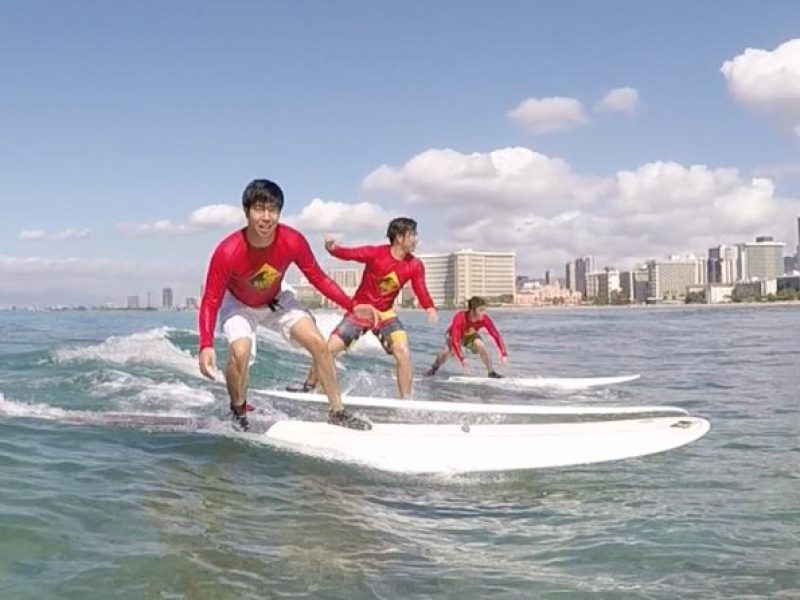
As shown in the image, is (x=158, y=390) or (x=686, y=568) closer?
(x=686, y=568)

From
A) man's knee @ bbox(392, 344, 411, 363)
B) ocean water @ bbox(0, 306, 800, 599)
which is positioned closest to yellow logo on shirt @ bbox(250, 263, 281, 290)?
ocean water @ bbox(0, 306, 800, 599)

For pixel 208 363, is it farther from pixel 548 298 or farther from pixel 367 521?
pixel 548 298

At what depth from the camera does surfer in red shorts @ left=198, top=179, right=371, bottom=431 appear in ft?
20.0

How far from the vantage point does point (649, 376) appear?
14.7 m

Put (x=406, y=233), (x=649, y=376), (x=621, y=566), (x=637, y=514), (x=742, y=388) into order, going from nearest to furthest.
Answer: (x=621, y=566)
(x=637, y=514)
(x=406, y=233)
(x=742, y=388)
(x=649, y=376)

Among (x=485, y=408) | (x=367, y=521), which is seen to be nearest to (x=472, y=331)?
(x=485, y=408)

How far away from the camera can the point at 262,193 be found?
604cm

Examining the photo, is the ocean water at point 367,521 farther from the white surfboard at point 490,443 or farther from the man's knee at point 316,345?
the man's knee at point 316,345

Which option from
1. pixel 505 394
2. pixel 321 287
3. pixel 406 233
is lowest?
pixel 505 394

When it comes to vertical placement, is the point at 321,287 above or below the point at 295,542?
above

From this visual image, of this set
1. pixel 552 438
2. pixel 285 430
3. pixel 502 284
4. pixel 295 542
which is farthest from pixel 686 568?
pixel 502 284

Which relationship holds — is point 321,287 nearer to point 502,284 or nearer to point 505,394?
point 505,394

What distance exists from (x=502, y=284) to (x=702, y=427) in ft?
568

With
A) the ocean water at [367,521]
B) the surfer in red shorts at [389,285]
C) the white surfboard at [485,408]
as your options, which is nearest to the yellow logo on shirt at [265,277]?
the ocean water at [367,521]
